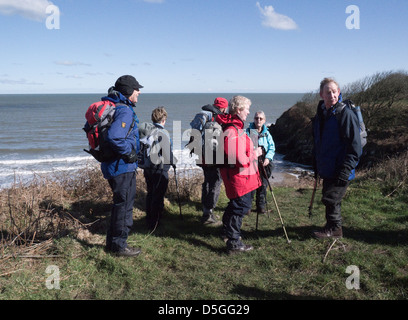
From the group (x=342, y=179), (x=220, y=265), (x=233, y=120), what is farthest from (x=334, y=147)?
(x=220, y=265)

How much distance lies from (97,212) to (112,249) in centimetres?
215

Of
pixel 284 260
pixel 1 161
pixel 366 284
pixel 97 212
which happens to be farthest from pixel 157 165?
pixel 1 161

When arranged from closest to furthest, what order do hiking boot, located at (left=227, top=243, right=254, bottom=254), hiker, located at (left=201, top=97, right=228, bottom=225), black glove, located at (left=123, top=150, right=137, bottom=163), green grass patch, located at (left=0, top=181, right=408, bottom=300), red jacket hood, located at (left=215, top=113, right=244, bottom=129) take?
green grass patch, located at (left=0, top=181, right=408, bottom=300) → black glove, located at (left=123, top=150, right=137, bottom=163) → red jacket hood, located at (left=215, top=113, right=244, bottom=129) → hiking boot, located at (left=227, top=243, right=254, bottom=254) → hiker, located at (left=201, top=97, right=228, bottom=225)

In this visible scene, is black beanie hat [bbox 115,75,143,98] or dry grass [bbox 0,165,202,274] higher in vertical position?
black beanie hat [bbox 115,75,143,98]

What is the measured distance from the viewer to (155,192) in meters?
5.16

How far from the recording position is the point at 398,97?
1645 cm

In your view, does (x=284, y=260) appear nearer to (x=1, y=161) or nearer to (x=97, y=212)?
(x=97, y=212)

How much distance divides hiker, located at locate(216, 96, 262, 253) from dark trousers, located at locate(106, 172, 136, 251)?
1298 mm

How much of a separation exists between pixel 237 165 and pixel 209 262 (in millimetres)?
1410

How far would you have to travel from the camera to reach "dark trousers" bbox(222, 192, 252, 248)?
13.8 feet

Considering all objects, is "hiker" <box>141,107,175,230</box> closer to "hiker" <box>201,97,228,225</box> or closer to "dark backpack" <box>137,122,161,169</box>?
"dark backpack" <box>137,122,161,169</box>

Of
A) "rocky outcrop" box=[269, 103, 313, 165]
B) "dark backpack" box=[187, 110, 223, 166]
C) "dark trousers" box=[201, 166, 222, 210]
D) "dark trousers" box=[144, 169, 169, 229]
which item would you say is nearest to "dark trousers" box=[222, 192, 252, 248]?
"dark backpack" box=[187, 110, 223, 166]

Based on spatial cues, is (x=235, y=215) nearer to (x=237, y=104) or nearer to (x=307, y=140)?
(x=237, y=104)

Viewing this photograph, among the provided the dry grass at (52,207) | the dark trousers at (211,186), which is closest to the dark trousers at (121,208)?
the dry grass at (52,207)
